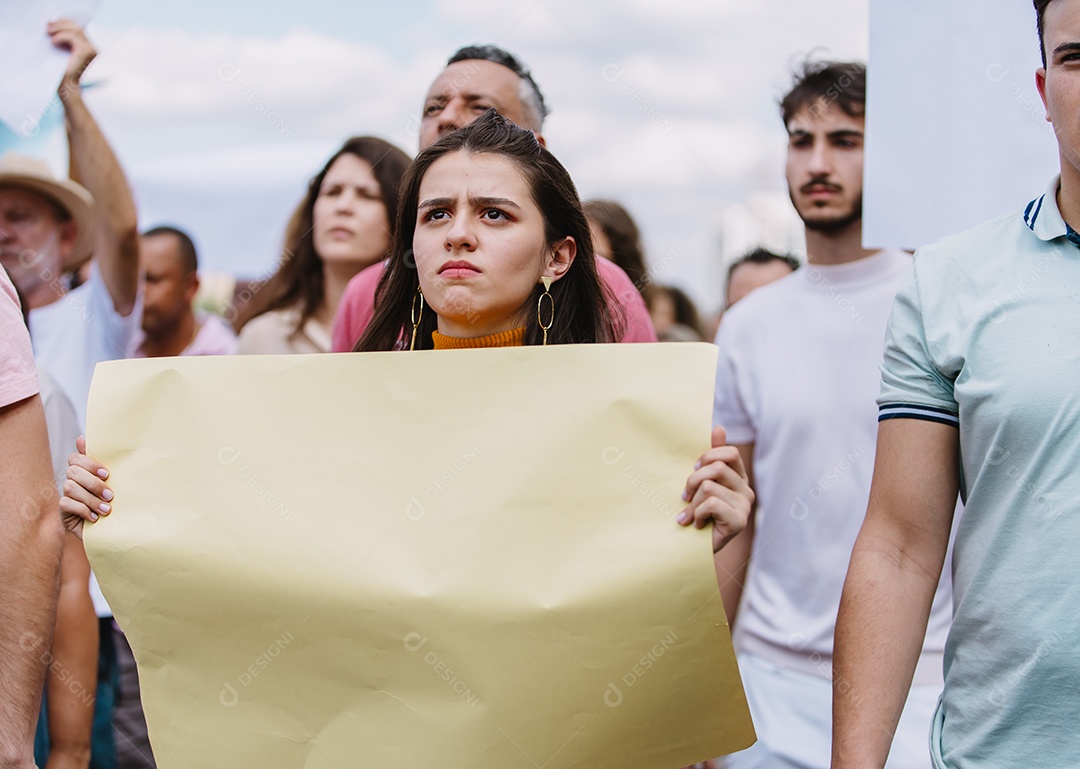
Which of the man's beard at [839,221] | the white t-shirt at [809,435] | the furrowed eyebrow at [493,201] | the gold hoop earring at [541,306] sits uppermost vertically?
the furrowed eyebrow at [493,201]

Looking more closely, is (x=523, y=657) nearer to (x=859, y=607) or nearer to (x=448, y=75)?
(x=859, y=607)

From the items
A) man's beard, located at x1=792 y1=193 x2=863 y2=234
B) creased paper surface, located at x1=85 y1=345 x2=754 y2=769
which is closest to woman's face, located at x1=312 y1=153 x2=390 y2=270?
man's beard, located at x1=792 y1=193 x2=863 y2=234

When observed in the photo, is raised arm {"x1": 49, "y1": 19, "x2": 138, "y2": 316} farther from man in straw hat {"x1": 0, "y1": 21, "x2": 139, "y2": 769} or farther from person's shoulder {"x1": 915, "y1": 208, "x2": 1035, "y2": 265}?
person's shoulder {"x1": 915, "y1": 208, "x2": 1035, "y2": 265}

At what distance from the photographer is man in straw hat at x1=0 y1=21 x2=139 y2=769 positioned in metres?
3.39

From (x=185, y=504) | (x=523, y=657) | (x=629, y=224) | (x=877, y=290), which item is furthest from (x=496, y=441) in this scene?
(x=629, y=224)

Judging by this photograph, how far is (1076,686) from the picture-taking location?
1.67 metres

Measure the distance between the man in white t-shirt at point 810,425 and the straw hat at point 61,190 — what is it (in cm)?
223

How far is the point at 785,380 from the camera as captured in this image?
3.40 metres

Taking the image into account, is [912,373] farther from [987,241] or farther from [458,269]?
[458,269]

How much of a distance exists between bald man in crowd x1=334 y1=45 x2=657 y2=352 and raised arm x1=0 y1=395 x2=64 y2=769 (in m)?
0.99

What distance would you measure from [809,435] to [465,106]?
1362mm

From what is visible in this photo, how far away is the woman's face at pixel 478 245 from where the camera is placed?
2191 mm

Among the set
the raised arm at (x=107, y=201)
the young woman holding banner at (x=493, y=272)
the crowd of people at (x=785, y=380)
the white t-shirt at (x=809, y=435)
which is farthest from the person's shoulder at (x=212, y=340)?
the young woman holding banner at (x=493, y=272)

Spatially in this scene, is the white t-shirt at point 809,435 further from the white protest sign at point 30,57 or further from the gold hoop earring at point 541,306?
the white protest sign at point 30,57
